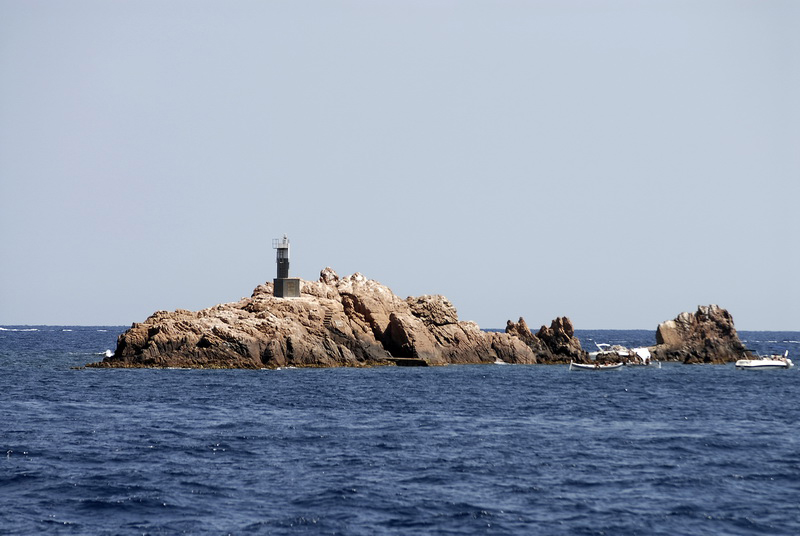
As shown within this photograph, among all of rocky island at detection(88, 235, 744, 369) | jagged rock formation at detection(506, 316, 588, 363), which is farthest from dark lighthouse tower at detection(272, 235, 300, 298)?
jagged rock formation at detection(506, 316, 588, 363)

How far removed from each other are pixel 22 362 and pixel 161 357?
84.7 ft

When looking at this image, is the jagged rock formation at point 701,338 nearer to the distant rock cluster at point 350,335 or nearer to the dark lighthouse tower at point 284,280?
the distant rock cluster at point 350,335

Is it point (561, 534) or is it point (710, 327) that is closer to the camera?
point (561, 534)

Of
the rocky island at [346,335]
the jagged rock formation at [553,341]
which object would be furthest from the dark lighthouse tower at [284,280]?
the jagged rock formation at [553,341]

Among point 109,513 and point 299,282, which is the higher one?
point 299,282

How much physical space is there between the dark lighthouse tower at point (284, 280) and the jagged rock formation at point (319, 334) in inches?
57.2

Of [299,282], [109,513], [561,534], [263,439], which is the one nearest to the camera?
[561,534]

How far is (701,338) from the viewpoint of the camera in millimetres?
118438

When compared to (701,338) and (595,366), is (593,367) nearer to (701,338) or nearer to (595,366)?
(595,366)

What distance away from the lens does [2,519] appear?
28188 millimetres

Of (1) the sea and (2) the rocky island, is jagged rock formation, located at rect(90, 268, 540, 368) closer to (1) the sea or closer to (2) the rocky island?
(2) the rocky island

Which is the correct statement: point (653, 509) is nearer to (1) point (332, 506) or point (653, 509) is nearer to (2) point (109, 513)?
(1) point (332, 506)

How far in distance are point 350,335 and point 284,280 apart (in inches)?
417

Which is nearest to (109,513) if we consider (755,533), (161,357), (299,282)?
(755,533)
